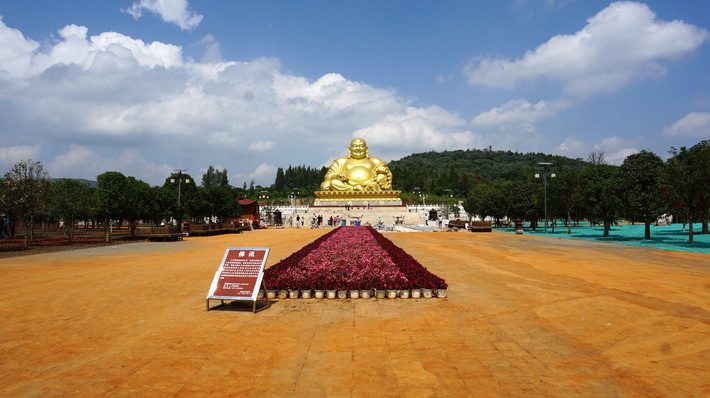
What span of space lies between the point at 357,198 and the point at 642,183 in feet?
138

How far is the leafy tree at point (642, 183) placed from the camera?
2570 centimetres

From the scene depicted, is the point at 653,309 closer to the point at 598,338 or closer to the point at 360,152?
the point at 598,338

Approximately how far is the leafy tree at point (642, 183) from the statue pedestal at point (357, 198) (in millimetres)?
38360

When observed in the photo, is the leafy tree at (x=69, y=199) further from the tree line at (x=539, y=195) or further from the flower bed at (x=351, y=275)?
the flower bed at (x=351, y=275)

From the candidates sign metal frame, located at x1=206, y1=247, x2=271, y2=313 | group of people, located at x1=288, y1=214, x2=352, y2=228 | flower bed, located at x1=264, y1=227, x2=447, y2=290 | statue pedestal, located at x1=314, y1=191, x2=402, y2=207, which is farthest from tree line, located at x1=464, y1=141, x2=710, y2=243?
statue pedestal, located at x1=314, y1=191, x2=402, y2=207

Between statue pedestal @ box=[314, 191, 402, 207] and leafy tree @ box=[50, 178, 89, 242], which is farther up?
statue pedestal @ box=[314, 191, 402, 207]

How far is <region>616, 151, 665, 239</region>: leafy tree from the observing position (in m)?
25.7

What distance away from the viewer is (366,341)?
21.7ft

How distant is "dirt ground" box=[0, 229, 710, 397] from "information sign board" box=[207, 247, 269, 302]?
0.42 metres

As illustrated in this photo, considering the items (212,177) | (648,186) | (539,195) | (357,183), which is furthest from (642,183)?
(212,177)

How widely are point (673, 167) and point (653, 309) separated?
68.2 feet

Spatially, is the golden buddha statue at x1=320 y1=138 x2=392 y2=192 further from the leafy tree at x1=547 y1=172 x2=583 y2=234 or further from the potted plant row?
the potted plant row

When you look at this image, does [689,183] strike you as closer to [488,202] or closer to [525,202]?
[525,202]

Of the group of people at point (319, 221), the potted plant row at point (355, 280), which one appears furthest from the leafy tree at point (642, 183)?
the group of people at point (319, 221)
